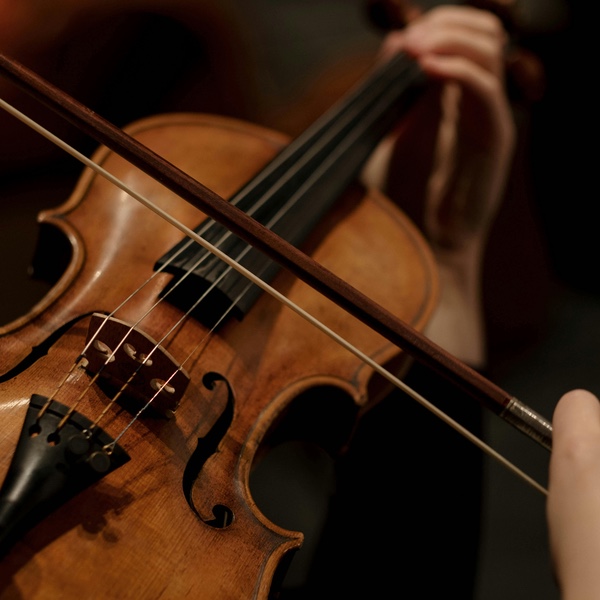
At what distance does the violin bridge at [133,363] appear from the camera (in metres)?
0.47

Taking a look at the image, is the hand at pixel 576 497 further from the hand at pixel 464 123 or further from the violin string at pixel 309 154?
the hand at pixel 464 123

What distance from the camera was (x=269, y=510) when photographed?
0.78m

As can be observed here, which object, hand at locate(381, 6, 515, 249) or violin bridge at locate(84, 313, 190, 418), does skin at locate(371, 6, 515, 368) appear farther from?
violin bridge at locate(84, 313, 190, 418)

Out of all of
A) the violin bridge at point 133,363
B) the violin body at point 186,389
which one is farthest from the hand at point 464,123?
the violin bridge at point 133,363

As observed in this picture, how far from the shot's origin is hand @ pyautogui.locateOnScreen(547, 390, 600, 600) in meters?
0.37

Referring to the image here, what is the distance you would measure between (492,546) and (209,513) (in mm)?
795

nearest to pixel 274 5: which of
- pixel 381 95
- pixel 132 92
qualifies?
pixel 132 92

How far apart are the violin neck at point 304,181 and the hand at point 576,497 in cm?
30

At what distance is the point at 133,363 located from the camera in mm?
468

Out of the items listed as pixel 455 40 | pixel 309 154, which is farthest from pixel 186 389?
pixel 455 40

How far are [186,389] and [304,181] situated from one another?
1.25 ft

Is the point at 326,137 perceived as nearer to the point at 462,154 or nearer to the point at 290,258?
the point at 462,154

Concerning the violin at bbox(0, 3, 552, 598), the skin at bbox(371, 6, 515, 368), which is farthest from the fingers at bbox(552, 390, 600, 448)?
the skin at bbox(371, 6, 515, 368)

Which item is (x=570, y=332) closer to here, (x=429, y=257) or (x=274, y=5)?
(x=429, y=257)
